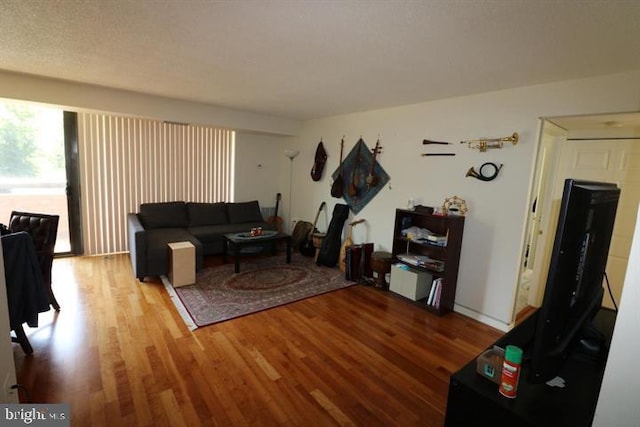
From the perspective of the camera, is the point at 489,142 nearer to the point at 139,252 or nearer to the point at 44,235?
the point at 139,252

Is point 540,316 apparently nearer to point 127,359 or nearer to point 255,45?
point 255,45

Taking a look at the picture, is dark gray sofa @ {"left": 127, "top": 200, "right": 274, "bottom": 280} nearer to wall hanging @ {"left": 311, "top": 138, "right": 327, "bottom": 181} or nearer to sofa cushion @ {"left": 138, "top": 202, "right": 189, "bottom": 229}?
sofa cushion @ {"left": 138, "top": 202, "right": 189, "bottom": 229}

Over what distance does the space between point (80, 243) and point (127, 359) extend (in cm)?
311

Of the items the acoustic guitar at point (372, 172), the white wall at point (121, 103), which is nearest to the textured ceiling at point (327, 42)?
the white wall at point (121, 103)

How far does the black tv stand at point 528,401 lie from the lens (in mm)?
944

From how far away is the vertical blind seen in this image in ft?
14.0

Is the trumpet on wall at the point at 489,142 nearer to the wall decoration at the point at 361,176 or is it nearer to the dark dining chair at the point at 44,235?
the wall decoration at the point at 361,176

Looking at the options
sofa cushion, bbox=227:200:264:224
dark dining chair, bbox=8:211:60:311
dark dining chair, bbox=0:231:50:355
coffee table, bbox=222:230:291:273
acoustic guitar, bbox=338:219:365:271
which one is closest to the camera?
dark dining chair, bbox=0:231:50:355

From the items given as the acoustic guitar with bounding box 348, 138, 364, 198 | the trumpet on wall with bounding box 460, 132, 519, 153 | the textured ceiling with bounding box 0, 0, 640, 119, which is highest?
the textured ceiling with bounding box 0, 0, 640, 119

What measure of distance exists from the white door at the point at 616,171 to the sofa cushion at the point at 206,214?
4.64 meters

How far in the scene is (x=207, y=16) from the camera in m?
1.66

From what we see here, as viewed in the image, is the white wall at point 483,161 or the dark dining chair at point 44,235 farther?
the dark dining chair at point 44,235

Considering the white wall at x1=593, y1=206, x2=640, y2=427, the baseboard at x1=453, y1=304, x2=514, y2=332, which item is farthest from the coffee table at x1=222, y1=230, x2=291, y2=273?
the white wall at x1=593, y1=206, x2=640, y2=427

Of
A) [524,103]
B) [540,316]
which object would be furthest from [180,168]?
[540,316]
